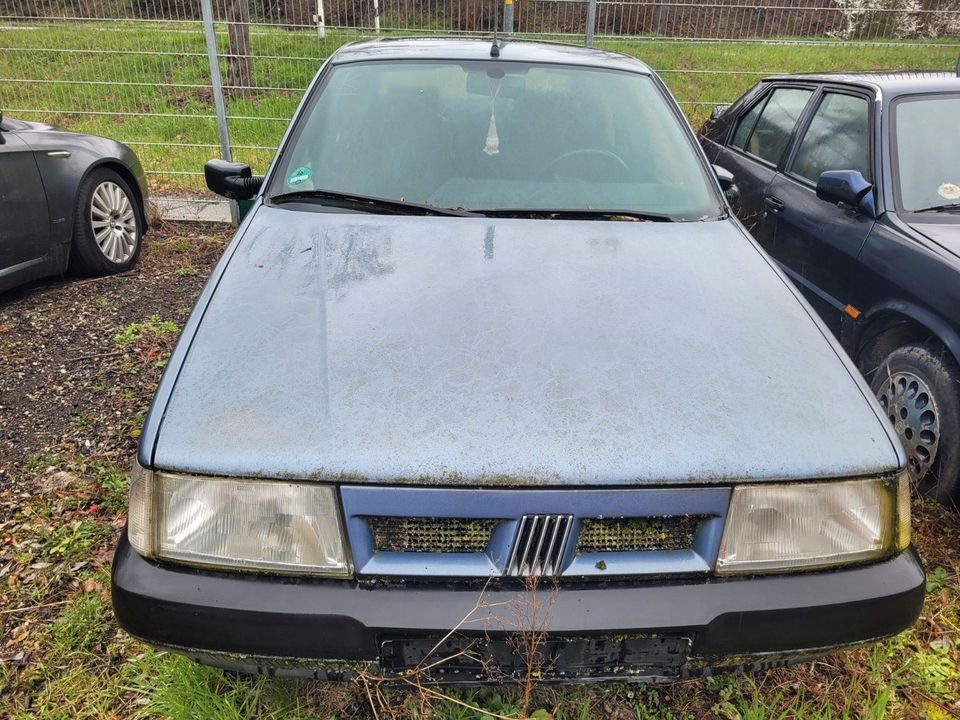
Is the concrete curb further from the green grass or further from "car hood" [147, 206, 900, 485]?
"car hood" [147, 206, 900, 485]

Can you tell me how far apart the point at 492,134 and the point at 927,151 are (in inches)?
78.4

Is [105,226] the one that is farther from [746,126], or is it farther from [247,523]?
[746,126]

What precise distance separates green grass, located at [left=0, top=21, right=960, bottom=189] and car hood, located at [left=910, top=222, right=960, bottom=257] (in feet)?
12.5

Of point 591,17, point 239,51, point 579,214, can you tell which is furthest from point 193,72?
point 579,214

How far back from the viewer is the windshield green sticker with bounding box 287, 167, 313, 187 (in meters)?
2.47

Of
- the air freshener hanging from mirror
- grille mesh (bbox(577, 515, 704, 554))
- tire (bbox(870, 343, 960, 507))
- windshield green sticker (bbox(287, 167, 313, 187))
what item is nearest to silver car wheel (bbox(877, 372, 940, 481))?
tire (bbox(870, 343, 960, 507))

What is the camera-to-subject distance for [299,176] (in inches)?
98.1

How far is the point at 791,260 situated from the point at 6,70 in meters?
6.46

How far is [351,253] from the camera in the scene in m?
2.12

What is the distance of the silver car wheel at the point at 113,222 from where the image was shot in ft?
15.0

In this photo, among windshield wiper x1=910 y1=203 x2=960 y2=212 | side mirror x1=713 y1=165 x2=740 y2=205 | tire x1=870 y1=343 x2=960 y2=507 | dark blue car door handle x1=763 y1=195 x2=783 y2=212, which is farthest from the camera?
dark blue car door handle x1=763 y1=195 x2=783 y2=212

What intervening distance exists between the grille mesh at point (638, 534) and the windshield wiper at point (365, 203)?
48.5 inches

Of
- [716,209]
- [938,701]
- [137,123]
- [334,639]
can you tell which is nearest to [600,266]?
[716,209]

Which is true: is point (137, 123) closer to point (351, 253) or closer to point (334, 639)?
point (351, 253)
